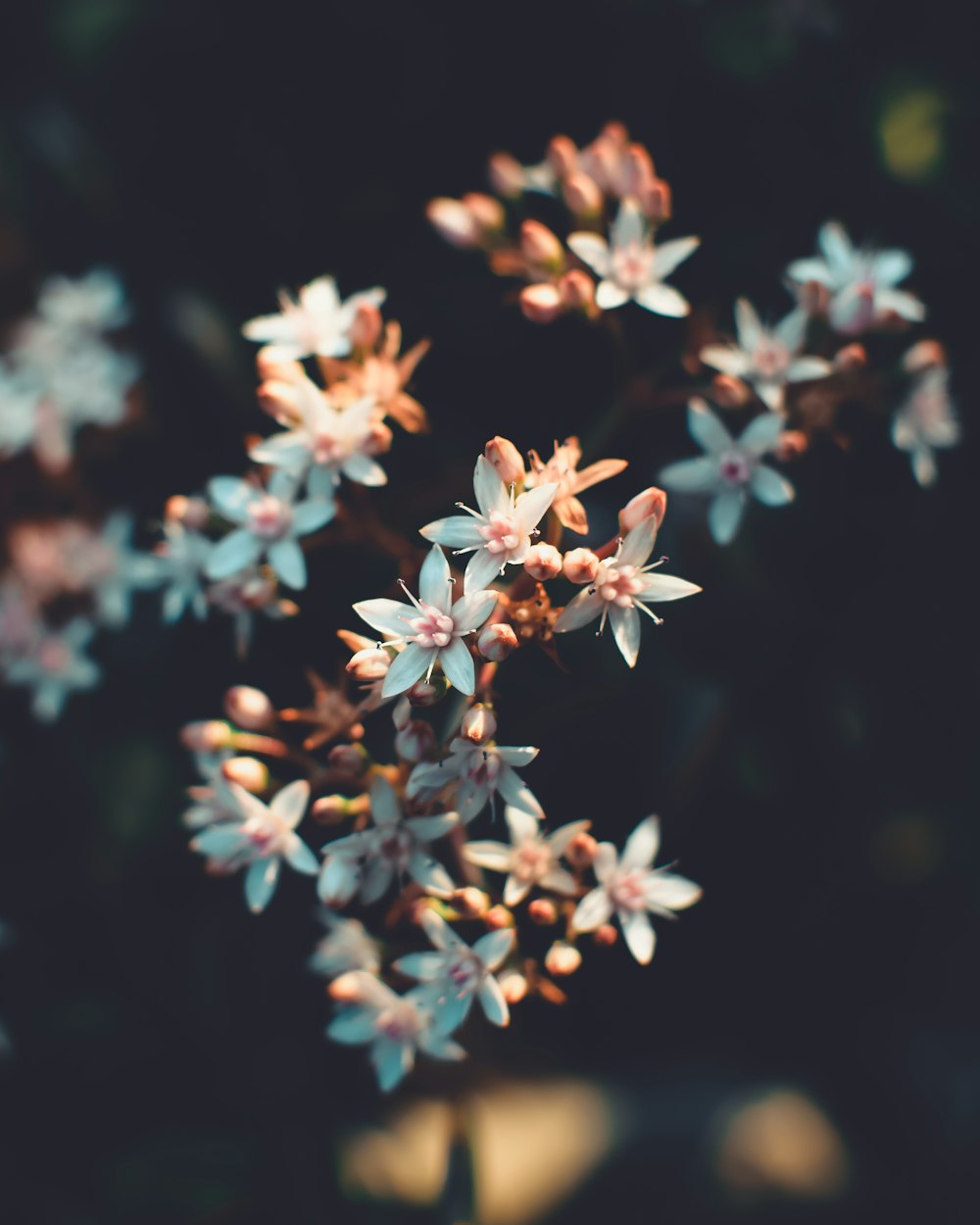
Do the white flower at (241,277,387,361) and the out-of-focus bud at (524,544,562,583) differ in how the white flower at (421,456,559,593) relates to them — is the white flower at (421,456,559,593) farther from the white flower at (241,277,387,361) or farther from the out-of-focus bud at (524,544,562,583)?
the white flower at (241,277,387,361)

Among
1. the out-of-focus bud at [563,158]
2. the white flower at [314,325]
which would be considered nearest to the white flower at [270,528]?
the white flower at [314,325]

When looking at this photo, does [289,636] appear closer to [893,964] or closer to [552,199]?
[552,199]

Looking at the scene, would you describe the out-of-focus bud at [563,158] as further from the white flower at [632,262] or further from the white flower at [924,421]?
the white flower at [924,421]

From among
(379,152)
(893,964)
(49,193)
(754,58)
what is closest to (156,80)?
(49,193)

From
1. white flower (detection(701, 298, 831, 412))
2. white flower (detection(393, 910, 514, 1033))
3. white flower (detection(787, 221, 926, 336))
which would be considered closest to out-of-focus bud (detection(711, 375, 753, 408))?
white flower (detection(701, 298, 831, 412))

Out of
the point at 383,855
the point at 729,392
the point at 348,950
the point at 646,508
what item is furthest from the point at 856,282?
the point at 348,950

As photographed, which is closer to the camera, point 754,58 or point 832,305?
point 832,305

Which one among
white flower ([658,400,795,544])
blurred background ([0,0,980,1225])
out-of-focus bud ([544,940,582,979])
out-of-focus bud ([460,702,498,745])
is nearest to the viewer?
out-of-focus bud ([460,702,498,745])
